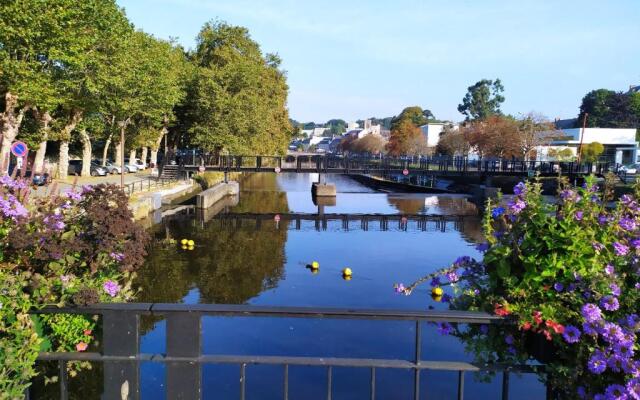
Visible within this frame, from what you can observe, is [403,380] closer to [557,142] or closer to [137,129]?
[137,129]

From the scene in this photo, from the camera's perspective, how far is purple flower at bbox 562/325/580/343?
2588 millimetres

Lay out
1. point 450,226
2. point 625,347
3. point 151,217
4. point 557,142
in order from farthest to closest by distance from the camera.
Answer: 1. point 557,142
2. point 450,226
3. point 151,217
4. point 625,347

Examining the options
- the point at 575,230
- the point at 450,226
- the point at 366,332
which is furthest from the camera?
the point at 450,226

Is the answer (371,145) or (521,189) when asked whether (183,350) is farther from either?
(371,145)

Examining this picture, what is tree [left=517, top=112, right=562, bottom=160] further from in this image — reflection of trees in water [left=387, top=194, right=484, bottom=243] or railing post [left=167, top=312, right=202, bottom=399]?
railing post [left=167, top=312, right=202, bottom=399]

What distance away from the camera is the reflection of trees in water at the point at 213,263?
16.8 meters

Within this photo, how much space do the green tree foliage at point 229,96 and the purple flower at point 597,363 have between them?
43.9m

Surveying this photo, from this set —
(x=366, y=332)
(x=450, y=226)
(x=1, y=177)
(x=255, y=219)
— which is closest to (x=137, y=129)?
(x=255, y=219)

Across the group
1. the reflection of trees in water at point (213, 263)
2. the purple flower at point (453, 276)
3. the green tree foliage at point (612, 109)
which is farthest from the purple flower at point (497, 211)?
the green tree foliage at point (612, 109)

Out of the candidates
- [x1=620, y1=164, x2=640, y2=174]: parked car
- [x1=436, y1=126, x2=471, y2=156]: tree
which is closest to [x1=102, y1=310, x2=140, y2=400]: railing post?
[x1=620, y1=164, x2=640, y2=174]: parked car

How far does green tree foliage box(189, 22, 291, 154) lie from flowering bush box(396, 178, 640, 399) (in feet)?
142

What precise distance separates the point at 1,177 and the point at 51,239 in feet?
1.87

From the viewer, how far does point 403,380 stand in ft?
34.4

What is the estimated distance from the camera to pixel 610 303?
2594 mm
